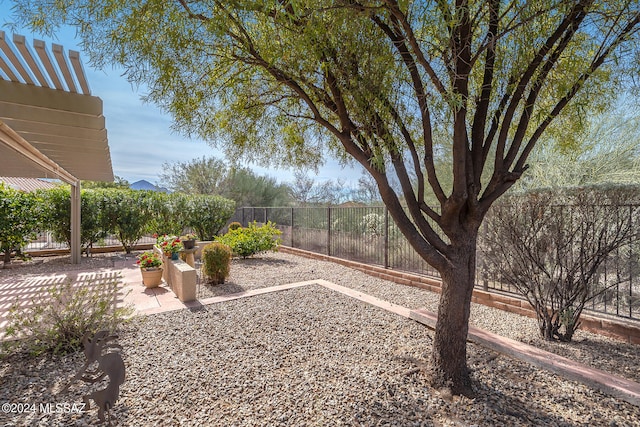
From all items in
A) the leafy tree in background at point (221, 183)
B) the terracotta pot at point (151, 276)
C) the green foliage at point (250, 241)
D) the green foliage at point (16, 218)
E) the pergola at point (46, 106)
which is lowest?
the terracotta pot at point (151, 276)

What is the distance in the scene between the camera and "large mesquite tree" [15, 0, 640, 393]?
2.06 m

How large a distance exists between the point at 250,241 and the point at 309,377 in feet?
21.5

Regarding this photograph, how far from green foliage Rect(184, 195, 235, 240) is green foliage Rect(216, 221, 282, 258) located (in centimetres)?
226

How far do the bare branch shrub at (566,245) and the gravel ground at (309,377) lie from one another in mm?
498

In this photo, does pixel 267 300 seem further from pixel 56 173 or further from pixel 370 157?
pixel 56 173

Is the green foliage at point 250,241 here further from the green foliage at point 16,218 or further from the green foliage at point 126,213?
the green foliage at point 16,218

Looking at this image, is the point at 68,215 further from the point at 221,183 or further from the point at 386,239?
the point at 221,183

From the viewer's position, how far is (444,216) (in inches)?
94.0

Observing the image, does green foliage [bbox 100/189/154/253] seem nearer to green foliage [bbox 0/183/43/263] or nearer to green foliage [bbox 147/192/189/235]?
green foliage [bbox 147/192/189/235]

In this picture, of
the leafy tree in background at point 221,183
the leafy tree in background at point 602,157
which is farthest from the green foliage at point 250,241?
the leafy tree in background at point 221,183

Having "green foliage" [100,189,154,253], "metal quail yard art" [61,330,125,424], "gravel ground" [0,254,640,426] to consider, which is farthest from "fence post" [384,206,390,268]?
"green foliage" [100,189,154,253]

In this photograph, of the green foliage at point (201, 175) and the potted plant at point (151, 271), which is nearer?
the potted plant at point (151, 271)

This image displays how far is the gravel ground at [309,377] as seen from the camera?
209 cm

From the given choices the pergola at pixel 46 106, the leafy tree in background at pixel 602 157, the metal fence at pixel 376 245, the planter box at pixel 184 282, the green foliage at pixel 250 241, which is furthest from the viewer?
the green foliage at pixel 250 241
